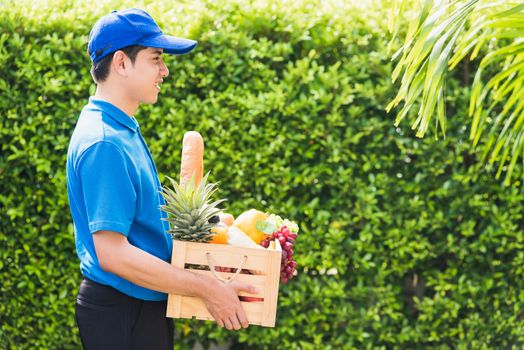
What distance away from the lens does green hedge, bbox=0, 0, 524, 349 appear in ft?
14.4

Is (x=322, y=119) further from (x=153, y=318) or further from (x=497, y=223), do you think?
(x=153, y=318)

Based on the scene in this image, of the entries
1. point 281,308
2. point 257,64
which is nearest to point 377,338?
point 281,308

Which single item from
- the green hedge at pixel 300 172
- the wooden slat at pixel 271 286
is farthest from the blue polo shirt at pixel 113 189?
the green hedge at pixel 300 172

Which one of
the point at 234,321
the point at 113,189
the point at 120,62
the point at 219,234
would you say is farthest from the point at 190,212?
the point at 120,62

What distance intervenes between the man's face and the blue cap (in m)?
0.05

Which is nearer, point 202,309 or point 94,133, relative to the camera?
point 94,133

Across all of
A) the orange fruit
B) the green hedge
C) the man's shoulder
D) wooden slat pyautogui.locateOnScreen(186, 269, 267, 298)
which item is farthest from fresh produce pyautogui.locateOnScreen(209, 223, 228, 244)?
the green hedge

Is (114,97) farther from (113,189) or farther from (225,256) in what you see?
(225,256)

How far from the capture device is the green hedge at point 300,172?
438 centimetres

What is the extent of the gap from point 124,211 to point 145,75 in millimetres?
461

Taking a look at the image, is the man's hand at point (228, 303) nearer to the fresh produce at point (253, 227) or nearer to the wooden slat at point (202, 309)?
the wooden slat at point (202, 309)

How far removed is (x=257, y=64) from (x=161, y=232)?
209 centimetres

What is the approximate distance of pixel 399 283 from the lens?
4.63m

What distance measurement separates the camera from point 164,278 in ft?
7.79
